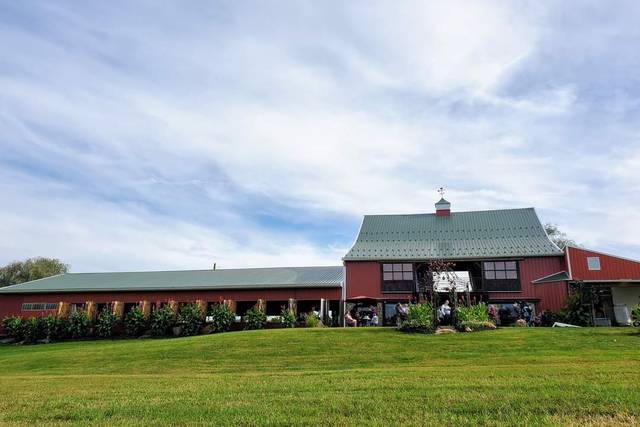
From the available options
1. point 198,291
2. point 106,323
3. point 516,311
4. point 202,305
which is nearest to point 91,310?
point 106,323

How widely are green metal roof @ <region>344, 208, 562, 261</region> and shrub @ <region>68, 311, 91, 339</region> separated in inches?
637

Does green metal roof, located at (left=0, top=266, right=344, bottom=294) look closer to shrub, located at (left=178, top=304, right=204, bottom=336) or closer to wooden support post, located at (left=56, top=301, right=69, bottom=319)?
wooden support post, located at (left=56, top=301, right=69, bottom=319)

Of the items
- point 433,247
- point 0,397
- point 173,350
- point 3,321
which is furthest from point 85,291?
point 0,397

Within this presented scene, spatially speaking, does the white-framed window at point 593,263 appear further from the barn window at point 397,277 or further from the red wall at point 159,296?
the red wall at point 159,296

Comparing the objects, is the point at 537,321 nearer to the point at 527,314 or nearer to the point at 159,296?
the point at 527,314

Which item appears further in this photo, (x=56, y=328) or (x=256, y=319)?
(x=56, y=328)

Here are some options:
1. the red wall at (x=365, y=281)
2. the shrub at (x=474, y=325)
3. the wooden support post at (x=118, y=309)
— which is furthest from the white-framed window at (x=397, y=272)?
the wooden support post at (x=118, y=309)

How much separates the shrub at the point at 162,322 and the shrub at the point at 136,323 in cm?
91

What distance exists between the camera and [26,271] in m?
57.3

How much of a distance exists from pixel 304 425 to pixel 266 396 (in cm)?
216

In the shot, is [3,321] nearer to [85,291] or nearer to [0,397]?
[85,291]

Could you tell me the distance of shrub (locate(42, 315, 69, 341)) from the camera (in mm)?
29672

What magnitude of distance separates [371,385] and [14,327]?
1167 inches

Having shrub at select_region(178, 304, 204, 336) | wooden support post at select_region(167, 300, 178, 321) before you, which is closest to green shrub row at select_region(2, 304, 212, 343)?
shrub at select_region(178, 304, 204, 336)
